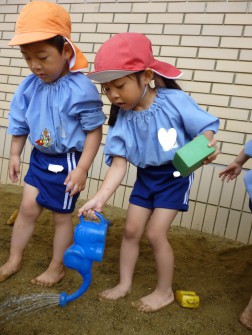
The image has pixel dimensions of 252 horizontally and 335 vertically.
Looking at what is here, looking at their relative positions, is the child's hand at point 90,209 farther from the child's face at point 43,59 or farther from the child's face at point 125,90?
the child's face at point 43,59

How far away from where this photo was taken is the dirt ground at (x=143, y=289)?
1.92m

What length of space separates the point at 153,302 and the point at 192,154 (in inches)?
35.2

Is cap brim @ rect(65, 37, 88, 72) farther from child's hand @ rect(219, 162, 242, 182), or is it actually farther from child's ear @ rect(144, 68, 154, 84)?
child's hand @ rect(219, 162, 242, 182)

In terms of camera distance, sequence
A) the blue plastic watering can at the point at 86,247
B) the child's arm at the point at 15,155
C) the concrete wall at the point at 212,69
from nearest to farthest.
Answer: the blue plastic watering can at the point at 86,247 → the child's arm at the point at 15,155 → the concrete wall at the point at 212,69

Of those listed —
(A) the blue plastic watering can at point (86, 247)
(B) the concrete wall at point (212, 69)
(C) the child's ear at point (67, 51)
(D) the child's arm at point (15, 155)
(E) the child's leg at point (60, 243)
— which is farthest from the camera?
(B) the concrete wall at point (212, 69)

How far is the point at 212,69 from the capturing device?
3.53 meters

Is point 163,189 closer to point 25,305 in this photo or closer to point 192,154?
point 192,154

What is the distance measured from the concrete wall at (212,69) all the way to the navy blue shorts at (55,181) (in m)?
1.63

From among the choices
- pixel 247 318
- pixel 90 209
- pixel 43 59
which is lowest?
pixel 247 318

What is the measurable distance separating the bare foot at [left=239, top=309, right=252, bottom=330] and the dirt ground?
29mm

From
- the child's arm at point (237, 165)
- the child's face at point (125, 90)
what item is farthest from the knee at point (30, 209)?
the child's arm at point (237, 165)

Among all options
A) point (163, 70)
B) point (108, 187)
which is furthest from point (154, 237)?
point (163, 70)

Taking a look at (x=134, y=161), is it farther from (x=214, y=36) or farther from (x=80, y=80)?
(x=214, y=36)

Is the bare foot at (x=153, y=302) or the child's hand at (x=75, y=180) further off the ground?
the child's hand at (x=75, y=180)
